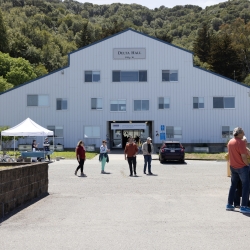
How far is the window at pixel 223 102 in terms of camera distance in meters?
51.2

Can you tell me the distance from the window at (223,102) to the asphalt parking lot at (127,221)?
3633cm

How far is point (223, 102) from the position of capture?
51250mm

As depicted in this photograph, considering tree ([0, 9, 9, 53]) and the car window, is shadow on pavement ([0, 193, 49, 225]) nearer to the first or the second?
the car window

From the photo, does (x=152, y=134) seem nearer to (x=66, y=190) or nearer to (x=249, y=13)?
(x=66, y=190)

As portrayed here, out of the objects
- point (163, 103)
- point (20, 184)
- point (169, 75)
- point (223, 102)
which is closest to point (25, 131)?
point (20, 184)

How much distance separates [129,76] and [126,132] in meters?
7.44

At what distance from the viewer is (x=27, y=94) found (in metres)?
51.7

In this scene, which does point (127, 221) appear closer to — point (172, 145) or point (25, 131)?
point (25, 131)

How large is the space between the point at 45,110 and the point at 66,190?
36483 mm

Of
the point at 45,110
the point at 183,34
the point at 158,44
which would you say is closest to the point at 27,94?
the point at 45,110

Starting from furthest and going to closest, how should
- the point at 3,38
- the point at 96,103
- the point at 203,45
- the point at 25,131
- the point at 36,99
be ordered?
the point at 203,45
the point at 3,38
the point at 36,99
the point at 96,103
the point at 25,131

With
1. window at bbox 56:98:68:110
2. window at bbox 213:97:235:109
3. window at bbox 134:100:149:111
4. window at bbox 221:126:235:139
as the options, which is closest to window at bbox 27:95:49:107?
window at bbox 56:98:68:110

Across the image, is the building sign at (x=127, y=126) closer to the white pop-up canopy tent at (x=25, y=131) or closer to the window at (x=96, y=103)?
the window at (x=96, y=103)

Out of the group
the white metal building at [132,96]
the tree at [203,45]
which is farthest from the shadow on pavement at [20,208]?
the tree at [203,45]
